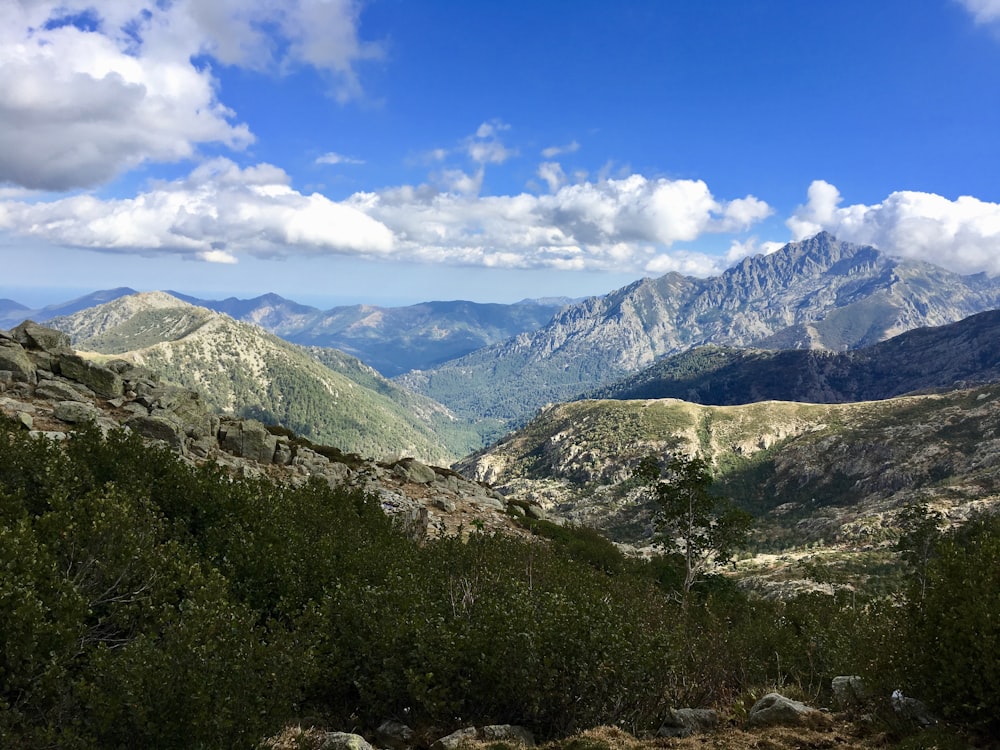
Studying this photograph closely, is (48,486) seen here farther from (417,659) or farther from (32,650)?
(417,659)

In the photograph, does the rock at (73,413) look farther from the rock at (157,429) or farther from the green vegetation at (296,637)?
the green vegetation at (296,637)

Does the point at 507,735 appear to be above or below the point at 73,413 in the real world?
below

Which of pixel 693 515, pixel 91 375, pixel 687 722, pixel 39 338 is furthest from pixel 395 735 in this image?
pixel 39 338

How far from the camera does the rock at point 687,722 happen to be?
1752 centimetres

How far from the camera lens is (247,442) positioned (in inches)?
2040

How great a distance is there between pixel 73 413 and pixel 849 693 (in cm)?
4866

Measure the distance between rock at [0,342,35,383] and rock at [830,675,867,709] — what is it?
58428mm

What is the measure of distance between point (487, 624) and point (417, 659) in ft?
8.52

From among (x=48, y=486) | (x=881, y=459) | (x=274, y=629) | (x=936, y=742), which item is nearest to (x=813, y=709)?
(x=936, y=742)

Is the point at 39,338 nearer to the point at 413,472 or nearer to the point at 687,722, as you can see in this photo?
the point at 413,472

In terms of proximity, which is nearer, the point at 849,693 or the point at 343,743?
the point at 343,743

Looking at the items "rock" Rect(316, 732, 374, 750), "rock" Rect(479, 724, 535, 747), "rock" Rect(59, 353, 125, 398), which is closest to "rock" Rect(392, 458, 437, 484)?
"rock" Rect(59, 353, 125, 398)

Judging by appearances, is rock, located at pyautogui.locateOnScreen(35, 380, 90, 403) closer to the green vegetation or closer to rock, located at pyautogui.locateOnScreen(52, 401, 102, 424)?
rock, located at pyautogui.locateOnScreen(52, 401, 102, 424)

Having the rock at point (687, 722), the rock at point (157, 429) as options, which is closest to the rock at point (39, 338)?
the rock at point (157, 429)
